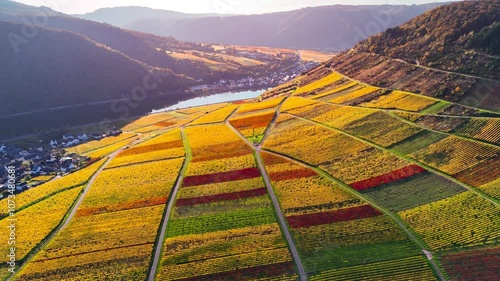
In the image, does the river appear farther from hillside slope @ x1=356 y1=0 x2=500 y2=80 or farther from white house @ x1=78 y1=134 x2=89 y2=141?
hillside slope @ x1=356 y1=0 x2=500 y2=80

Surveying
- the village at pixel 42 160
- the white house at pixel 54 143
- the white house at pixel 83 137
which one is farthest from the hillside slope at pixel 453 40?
the white house at pixel 54 143

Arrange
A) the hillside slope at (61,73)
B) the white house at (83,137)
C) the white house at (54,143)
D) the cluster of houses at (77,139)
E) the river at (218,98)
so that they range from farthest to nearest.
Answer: the river at (218,98) → the hillside slope at (61,73) → the white house at (83,137) → the cluster of houses at (77,139) → the white house at (54,143)

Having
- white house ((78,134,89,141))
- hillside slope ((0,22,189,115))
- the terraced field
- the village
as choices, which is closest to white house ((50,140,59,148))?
the village

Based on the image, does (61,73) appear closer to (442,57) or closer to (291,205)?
(291,205)

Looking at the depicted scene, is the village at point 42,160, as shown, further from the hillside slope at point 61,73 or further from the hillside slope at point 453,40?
the hillside slope at point 453,40

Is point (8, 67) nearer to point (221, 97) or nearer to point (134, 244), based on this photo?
point (221, 97)
